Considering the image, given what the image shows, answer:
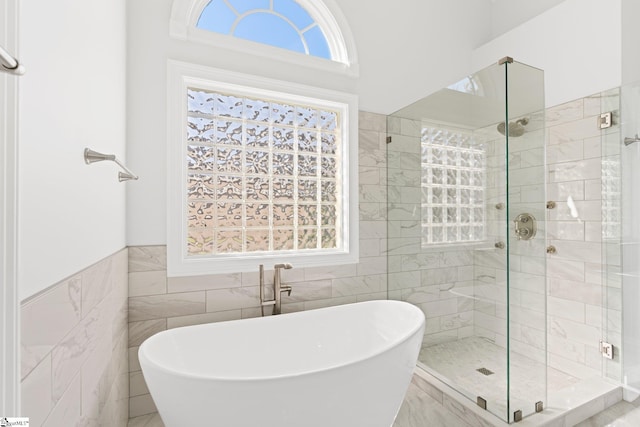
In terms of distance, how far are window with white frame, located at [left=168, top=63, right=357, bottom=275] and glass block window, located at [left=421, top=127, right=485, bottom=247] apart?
0.56 m

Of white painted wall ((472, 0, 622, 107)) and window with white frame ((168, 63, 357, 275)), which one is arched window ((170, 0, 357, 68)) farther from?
white painted wall ((472, 0, 622, 107))

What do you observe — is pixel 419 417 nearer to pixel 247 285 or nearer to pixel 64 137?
pixel 247 285

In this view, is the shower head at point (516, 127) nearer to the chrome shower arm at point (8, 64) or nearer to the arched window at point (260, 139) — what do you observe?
the arched window at point (260, 139)

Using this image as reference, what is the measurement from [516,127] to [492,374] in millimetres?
1462

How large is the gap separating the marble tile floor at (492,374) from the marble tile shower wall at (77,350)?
194cm

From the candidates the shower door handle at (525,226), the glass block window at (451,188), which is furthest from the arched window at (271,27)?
the shower door handle at (525,226)

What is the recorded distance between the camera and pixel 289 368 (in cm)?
194

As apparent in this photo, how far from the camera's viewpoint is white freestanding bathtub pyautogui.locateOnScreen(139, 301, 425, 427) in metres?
1.18

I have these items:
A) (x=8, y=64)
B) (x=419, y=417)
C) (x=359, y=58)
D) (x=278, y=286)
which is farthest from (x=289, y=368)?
(x=359, y=58)

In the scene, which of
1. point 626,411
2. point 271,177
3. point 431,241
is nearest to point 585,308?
point 626,411

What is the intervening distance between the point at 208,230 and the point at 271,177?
576 mm

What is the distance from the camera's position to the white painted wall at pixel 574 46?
212cm

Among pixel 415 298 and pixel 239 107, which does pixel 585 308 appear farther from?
pixel 239 107

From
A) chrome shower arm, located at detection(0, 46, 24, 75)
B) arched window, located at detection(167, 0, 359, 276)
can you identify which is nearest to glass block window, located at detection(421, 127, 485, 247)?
arched window, located at detection(167, 0, 359, 276)
